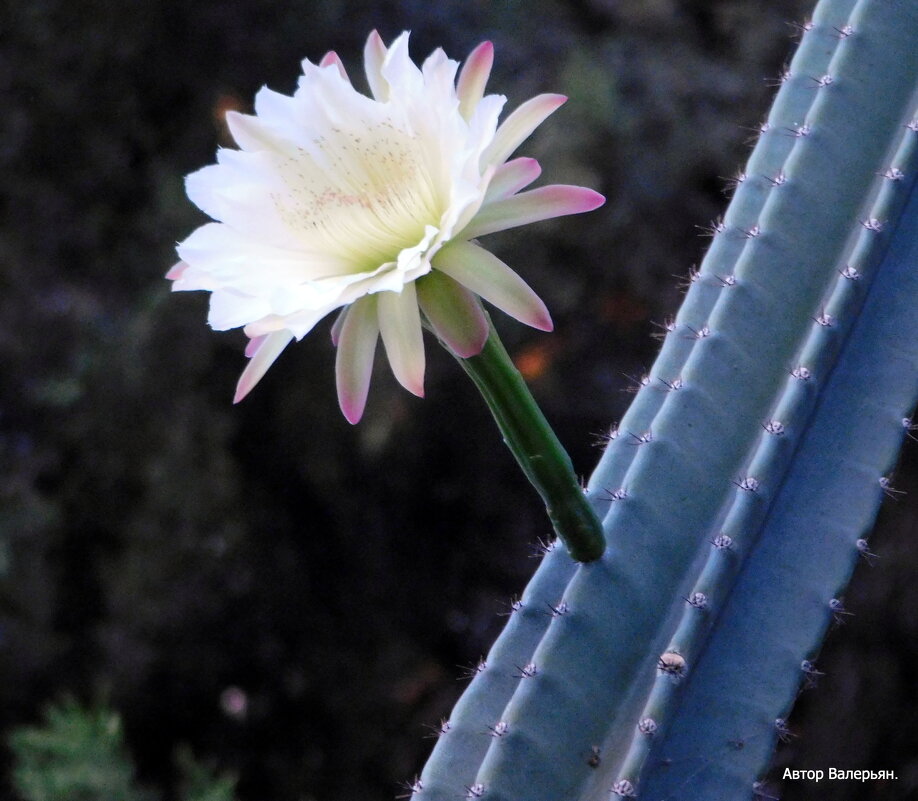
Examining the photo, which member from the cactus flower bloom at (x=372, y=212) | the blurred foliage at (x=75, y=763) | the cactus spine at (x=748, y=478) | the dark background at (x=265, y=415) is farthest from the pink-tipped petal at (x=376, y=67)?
the blurred foliage at (x=75, y=763)

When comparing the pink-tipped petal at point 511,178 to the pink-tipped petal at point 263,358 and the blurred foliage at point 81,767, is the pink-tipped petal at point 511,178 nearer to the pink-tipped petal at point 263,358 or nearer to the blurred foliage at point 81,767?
the pink-tipped petal at point 263,358

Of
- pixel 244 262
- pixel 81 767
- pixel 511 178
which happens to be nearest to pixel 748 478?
pixel 511 178

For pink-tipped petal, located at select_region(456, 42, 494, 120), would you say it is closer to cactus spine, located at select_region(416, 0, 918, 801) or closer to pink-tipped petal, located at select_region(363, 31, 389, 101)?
pink-tipped petal, located at select_region(363, 31, 389, 101)

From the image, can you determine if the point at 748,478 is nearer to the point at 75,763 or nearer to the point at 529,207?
the point at 529,207

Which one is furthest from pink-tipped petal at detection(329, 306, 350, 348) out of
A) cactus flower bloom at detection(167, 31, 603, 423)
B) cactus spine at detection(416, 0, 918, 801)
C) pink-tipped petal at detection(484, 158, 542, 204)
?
cactus spine at detection(416, 0, 918, 801)

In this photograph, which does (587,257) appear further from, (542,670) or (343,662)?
(542,670)

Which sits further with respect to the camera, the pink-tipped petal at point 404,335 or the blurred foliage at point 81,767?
the blurred foliage at point 81,767

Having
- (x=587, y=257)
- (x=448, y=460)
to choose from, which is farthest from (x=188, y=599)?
(x=587, y=257)
